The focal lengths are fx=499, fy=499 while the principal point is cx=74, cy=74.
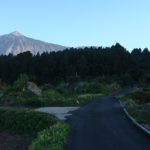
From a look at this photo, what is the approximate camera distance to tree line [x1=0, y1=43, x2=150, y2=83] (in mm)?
83144

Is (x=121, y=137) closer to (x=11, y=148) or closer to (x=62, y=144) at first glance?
(x=62, y=144)

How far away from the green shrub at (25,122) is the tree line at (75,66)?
51032 millimetres

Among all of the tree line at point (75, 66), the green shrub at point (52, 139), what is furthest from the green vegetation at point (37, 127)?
the tree line at point (75, 66)

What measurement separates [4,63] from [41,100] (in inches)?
1747

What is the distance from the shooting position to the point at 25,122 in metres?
25.7

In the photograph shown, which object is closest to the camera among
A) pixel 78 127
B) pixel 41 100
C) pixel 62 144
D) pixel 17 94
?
pixel 62 144

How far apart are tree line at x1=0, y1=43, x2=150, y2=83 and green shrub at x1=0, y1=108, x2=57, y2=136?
2009 inches

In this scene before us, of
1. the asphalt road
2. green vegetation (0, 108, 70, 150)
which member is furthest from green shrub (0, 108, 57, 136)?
the asphalt road

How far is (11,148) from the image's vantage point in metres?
18.3

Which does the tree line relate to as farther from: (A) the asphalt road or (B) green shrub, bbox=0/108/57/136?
(A) the asphalt road

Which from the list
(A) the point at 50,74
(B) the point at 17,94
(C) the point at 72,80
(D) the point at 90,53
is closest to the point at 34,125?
(B) the point at 17,94

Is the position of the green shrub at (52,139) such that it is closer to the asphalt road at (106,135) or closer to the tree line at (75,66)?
the asphalt road at (106,135)

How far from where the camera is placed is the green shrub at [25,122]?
24469mm

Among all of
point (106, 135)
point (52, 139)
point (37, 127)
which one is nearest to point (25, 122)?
point (37, 127)
